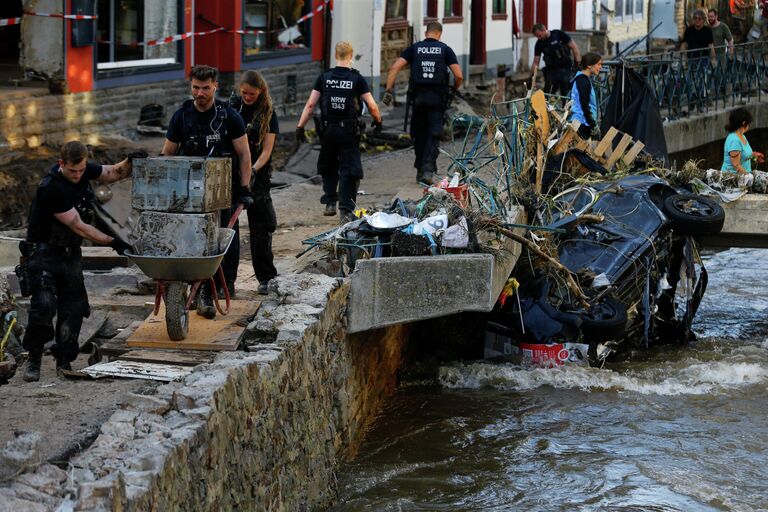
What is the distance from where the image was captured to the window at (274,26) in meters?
21.1

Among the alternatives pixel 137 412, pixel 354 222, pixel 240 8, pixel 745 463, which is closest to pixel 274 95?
pixel 240 8

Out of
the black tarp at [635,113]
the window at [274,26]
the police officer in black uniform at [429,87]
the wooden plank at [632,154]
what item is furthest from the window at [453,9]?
the wooden plank at [632,154]

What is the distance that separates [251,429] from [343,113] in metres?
5.90

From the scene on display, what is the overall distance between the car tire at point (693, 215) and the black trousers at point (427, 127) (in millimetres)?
2788

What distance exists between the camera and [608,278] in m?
11.9

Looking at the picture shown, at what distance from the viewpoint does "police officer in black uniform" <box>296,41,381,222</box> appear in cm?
1258

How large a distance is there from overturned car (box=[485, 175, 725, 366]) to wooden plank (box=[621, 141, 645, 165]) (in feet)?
1.79

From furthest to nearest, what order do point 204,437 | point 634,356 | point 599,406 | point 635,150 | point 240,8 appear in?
1. point 240,8
2. point 635,150
3. point 634,356
4. point 599,406
5. point 204,437

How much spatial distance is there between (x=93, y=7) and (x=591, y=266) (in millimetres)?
8215

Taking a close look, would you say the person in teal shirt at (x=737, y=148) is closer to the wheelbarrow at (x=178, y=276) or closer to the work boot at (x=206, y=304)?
the work boot at (x=206, y=304)

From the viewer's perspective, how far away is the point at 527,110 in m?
12.7

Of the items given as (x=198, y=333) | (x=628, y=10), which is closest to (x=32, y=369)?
(x=198, y=333)

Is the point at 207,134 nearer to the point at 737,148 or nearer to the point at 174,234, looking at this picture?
the point at 174,234

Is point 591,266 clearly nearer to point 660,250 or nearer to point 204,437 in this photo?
point 660,250
